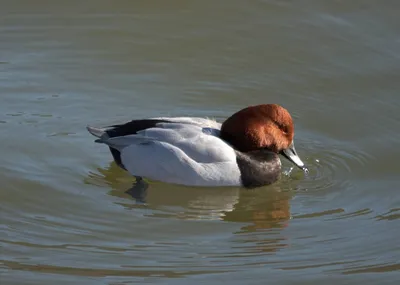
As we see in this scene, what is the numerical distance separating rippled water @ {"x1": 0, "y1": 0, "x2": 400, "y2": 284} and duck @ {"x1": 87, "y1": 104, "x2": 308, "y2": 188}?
170 millimetres

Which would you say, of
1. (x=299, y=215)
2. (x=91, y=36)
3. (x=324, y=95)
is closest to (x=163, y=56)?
(x=91, y=36)

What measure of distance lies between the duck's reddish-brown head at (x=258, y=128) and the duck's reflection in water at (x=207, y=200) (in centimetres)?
42

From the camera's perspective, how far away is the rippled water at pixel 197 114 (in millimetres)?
7145

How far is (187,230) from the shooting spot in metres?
7.71

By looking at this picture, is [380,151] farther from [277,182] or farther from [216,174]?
[216,174]

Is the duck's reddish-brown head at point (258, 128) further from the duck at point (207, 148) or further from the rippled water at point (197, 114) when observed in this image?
the rippled water at point (197, 114)

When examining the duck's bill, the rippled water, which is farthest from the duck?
the rippled water

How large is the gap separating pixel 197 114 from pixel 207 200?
1.75 metres

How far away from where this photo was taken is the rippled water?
7.14 meters

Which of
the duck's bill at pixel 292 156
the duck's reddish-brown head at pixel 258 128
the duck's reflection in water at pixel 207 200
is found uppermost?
the duck's reddish-brown head at pixel 258 128

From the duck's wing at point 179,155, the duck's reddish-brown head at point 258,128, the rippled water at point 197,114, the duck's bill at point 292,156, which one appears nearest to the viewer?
the rippled water at point 197,114

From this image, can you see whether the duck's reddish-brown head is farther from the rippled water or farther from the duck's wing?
the rippled water

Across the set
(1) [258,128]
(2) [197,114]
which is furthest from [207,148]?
(2) [197,114]

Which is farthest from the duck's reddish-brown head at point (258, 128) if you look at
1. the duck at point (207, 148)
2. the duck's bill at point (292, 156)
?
the duck's bill at point (292, 156)
